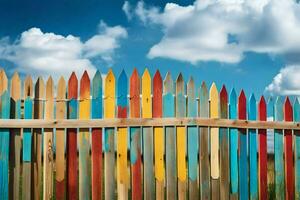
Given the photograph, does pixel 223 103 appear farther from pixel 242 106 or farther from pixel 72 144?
pixel 72 144

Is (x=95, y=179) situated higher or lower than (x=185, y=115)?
lower

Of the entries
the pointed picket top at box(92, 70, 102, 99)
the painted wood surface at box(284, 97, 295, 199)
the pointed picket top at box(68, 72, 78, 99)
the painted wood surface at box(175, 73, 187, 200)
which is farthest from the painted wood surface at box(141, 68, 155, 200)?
the painted wood surface at box(284, 97, 295, 199)

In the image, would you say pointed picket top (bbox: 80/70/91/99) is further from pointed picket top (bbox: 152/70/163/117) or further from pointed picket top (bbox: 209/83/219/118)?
pointed picket top (bbox: 209/83/219/118)

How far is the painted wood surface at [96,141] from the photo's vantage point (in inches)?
245

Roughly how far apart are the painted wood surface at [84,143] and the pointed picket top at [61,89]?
221 mm

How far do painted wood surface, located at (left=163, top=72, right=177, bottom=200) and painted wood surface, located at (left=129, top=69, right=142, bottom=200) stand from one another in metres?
0.38

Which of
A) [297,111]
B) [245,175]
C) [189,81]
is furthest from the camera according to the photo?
[297,111]

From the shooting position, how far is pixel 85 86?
6.25m

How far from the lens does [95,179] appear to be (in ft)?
20.6

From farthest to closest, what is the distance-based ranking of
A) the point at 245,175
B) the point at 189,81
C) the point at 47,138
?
1. the point at 245,175
2. the point at 189,81
3. the point at 47,138

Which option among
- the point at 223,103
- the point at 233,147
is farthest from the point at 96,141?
the point at 233,147

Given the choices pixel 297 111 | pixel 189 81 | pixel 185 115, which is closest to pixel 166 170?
pixel 185 115

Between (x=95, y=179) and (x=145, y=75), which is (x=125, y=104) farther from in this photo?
(x=95, y=179)

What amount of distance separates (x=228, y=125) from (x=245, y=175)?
2.75 feet
